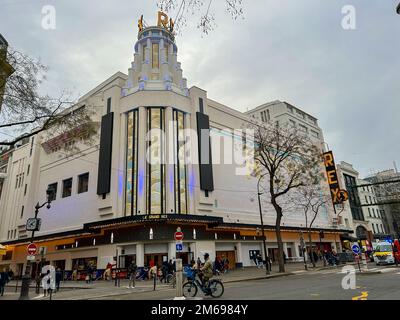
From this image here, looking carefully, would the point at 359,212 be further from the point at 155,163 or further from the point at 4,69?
the point at 4,69

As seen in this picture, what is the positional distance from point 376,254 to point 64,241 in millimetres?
35576

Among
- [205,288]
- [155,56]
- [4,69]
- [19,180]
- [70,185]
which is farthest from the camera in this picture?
[19,180]

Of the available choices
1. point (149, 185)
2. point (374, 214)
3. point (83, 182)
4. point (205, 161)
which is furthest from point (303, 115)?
point (83, 182)

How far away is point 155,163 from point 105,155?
6489mm

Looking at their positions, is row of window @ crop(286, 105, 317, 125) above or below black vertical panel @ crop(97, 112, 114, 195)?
above

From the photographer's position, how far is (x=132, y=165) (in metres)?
32.3

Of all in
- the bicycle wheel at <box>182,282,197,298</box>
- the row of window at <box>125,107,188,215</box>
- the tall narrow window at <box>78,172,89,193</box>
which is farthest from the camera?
the tall narrow window at <box>78,172,89,193</box>

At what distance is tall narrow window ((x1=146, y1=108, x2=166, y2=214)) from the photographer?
30562mm

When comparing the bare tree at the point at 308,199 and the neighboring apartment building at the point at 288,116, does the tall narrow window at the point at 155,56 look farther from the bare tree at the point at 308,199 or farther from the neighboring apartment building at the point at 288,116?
the neighboring apartment building at the point at 288,116

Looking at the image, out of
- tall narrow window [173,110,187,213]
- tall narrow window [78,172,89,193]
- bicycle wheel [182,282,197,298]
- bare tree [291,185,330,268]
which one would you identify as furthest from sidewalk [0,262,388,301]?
tall narrow window [78,172,89,193]

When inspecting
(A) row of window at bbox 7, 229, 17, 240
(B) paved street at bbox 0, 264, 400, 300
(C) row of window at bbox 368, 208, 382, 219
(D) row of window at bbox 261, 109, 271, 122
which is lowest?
(B) paved street at bbox 0, 264, 400, 300

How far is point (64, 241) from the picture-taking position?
3700 centimetres

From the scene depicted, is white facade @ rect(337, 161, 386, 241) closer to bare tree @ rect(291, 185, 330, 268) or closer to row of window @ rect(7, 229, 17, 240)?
bare tree @ rect(291, 185, 330, 268)

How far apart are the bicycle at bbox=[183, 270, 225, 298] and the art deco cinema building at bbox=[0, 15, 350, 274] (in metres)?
16.0
